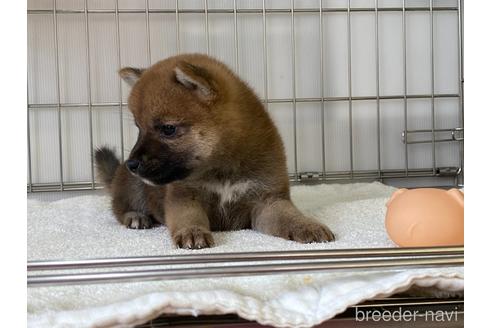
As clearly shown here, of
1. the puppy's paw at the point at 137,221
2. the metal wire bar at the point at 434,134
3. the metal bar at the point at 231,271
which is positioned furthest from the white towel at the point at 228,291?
the metal wire bar at the point at 434,134

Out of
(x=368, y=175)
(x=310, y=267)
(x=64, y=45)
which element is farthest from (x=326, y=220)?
(x=64, y=45)

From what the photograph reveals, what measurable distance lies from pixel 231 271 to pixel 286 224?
1.90 feet

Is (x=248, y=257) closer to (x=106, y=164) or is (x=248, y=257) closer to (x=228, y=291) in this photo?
(x=228, y=291)

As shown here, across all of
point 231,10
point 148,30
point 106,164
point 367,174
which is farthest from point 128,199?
point 367,174

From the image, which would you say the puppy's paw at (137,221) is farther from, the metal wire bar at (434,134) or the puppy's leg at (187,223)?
the metal wire bar at (434,134)

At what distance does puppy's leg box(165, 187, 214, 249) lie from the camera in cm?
128

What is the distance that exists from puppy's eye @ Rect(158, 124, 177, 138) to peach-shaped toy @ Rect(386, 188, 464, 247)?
0.57 m

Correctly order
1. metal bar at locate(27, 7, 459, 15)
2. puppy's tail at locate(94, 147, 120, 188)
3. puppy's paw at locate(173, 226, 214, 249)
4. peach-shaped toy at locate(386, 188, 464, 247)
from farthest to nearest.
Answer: metal bar at locate(27, 7, 459, 15), puppy's tail at locate(94, 147, 120, 188), puppy's paw at locate(173, 226, 214, 249), peach-shaped toy at locate(386, 188, 464, 247)

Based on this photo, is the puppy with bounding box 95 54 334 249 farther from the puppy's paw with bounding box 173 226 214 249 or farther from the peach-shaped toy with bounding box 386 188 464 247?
the peach-shaped toy with bounding box 386 188 464 247

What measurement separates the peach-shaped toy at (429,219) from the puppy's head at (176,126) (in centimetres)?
52

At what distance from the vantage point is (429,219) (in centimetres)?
109

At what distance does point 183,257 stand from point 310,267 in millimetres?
188

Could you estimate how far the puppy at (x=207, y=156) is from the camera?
1408 mm

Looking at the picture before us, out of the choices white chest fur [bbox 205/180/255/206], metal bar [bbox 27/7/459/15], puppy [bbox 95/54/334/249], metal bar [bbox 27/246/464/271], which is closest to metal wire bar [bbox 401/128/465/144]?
metal bar [bbox 27/7/459/15]
